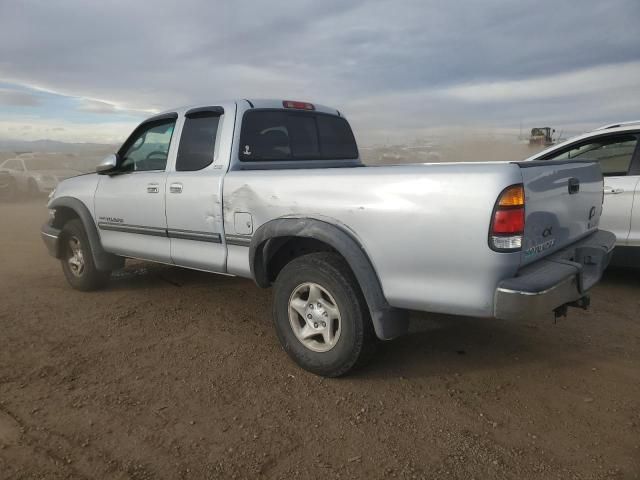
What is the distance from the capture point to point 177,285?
18.3 ft

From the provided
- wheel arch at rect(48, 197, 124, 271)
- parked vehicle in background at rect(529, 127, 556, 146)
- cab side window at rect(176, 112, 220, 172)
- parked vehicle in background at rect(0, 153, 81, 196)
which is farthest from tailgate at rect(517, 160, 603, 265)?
parked vehicle in background at rect(529, 127, 556, 146)

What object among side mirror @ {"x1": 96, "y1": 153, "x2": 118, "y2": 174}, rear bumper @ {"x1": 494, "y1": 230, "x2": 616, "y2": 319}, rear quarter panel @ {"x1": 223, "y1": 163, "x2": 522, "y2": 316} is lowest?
rear bumper @ {"x1": 494, "y1": 230, "x2": 616, "y2": 319}

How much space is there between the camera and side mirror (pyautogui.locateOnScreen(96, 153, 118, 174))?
451cm

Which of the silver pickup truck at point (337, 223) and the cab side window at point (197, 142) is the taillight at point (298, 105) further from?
the cab side window at point (197, 142)

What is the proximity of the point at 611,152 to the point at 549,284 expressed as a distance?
366 centimetres

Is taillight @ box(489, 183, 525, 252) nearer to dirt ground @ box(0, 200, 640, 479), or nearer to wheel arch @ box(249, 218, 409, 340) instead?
wheel arch @ box(249, 218, 409, 340)

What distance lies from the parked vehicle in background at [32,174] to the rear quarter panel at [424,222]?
15.2m

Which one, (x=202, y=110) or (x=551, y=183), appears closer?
(x=551, y=183)

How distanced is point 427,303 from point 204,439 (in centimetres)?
141

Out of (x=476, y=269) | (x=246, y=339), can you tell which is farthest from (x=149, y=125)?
(x=476, y=269)

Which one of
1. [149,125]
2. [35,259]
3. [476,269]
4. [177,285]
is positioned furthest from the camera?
[35,259]

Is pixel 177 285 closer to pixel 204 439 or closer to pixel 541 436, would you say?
pixel 204 439

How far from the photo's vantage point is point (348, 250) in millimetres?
2879

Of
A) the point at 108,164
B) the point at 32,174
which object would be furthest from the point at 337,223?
the point at 32,174
